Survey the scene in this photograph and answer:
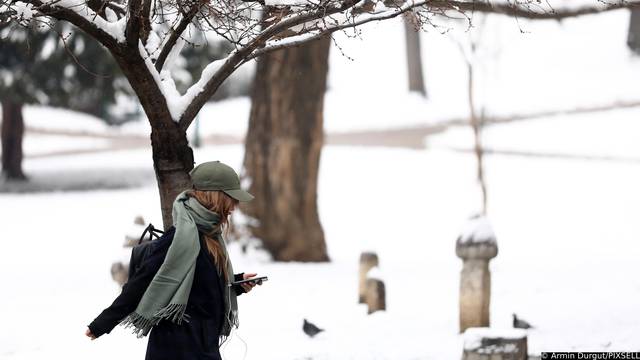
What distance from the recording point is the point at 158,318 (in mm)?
5426

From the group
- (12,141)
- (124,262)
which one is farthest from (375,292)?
(12,141)

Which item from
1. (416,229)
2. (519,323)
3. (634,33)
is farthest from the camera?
(634,33)

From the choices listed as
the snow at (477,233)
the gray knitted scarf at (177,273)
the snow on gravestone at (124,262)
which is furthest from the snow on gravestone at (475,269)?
the gray knitted scarf at (177,273)

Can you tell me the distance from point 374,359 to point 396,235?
36.3 feet

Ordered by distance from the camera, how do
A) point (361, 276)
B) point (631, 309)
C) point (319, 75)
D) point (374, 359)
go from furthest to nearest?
point (319, 75), point (361, 276), point (631, 309), point (374, 359)

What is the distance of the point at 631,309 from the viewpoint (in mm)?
10734

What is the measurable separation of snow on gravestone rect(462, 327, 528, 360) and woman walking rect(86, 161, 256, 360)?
2.14 metres

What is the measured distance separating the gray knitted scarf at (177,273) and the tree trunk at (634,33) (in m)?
33.1

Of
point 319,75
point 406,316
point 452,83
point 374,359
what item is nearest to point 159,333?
point 374,359

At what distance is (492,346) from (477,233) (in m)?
2.34

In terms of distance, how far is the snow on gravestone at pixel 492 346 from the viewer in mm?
7129

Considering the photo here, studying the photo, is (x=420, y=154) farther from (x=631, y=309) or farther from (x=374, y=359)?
(x=374, y=359)

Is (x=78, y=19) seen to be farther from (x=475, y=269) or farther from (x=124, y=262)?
(x=124, y=262)

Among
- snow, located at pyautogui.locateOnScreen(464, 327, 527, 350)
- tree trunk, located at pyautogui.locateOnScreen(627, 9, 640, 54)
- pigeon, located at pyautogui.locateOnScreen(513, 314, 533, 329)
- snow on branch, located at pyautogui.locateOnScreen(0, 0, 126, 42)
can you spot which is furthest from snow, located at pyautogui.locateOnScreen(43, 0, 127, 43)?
tree trunk, located at pyautogui.locateOnScreen(627, 9, 640, 54)
